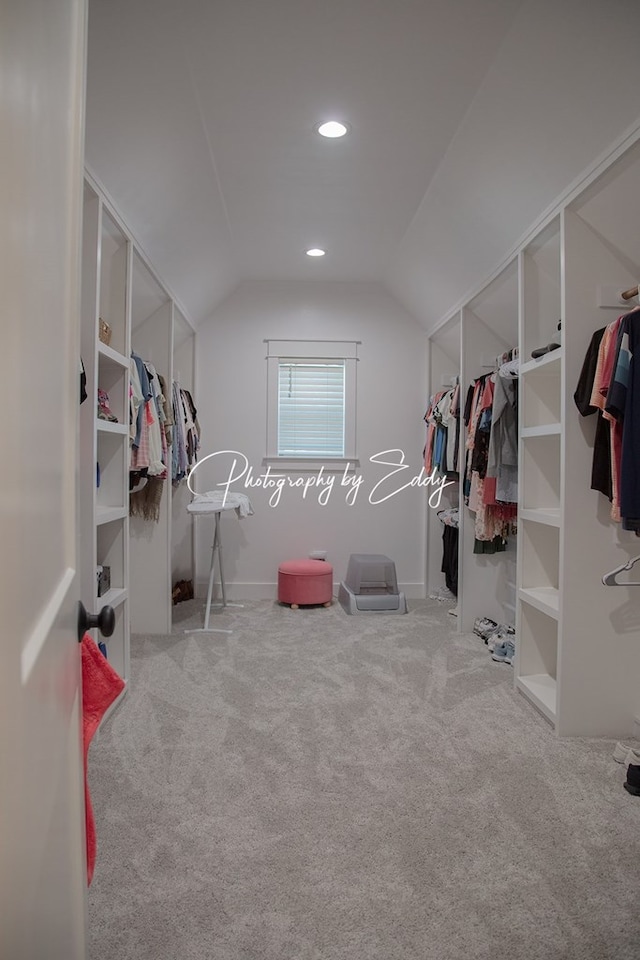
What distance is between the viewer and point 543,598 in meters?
2.64

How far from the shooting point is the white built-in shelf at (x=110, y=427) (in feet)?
8.07

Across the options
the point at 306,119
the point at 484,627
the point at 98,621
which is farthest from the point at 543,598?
the point at 306,119

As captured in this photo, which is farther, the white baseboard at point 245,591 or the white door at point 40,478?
the white baseboard at point 245,591

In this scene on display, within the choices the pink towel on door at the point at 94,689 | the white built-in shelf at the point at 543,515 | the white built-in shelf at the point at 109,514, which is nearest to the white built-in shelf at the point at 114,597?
the white built-in shelf at the point at 109,514

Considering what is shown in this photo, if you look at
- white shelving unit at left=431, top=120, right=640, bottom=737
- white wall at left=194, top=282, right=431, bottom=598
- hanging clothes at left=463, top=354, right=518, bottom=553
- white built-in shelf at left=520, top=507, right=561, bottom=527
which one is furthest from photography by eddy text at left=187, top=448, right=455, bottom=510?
white shelving unit at left=431, top=120, right=640, bottom=737

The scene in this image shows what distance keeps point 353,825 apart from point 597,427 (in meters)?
1.72

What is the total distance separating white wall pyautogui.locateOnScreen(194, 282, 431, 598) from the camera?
4.88m

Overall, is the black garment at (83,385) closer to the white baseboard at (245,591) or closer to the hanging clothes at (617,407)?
the hanging clothes at (617,407)

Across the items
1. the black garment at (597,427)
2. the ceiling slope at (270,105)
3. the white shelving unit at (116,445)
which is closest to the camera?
the ceiling slope at (270,105)

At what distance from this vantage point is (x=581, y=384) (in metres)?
2.31

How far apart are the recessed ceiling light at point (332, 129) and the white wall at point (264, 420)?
2248mm

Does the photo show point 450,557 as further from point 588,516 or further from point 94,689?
point 94,689

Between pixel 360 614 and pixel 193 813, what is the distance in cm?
256

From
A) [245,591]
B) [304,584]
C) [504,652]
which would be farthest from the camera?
[245,591]
